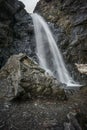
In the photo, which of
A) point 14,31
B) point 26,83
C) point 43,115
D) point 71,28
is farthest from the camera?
point 71,28

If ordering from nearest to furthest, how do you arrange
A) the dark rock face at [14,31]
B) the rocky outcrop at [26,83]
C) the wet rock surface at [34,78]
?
the wet rock surface at [34,78] → the rocky outcrop at [26,83] → the dark rock face at [14,31]

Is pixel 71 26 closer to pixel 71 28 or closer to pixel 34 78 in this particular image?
pixel 71 28

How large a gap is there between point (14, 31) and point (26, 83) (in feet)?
45.1

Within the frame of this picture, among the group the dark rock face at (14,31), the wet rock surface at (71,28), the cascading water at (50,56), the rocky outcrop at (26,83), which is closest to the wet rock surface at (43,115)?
the rocky outcrop at (26,83)

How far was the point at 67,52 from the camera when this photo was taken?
88.0 ft

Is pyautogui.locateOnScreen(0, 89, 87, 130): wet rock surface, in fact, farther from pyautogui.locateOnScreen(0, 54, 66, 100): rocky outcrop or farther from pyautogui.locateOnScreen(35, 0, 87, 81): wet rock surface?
pyautogui.locateOnScreen(35, 0, 87, 81): wet rock surface

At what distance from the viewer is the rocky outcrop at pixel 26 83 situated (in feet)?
46.5

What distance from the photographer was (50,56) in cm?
2641

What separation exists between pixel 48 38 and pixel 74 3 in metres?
6.82

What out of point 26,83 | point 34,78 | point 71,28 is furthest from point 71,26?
point 26,83

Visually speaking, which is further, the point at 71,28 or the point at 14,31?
the point at 71,28

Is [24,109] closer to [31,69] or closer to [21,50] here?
[31,69]

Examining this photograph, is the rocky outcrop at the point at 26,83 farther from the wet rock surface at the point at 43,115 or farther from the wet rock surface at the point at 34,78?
the wet rock surface at the point at 43,115

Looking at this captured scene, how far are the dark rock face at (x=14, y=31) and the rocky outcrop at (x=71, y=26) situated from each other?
423cm
